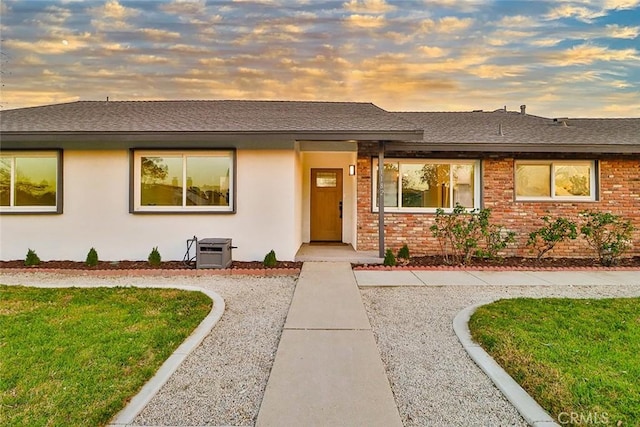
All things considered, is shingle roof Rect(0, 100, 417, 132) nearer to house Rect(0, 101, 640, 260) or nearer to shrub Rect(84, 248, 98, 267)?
house Rect(0, 101, 640, 260)

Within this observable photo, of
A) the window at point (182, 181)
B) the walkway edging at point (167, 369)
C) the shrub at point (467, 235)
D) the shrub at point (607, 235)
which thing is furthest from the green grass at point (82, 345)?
the shrub at point (607, 235)

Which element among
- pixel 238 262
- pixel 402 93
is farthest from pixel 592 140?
pixel 238 262

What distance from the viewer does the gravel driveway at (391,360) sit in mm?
2504

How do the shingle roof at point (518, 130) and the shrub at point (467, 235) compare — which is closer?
the shrub at point (467, 235)

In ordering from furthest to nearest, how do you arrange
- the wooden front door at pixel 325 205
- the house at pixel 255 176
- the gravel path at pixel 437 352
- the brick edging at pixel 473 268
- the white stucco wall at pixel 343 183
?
the wooden front door at pixel 325 205, the white stucco wall at pixel 343 183, the house at pixel 255 176, the brick edging at pixel 473 268, the gravel path at pixel 437 352

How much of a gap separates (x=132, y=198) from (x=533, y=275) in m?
9.02

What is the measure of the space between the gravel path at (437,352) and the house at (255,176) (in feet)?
9.23

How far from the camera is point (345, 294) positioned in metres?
5.45

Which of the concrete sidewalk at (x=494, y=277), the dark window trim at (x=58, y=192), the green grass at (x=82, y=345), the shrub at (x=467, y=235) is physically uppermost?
the dark window trim at (x=58, y=192)

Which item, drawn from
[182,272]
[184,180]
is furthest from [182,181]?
[182,272]

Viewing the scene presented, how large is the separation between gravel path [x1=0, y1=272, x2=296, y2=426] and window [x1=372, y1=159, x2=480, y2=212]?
450 cm

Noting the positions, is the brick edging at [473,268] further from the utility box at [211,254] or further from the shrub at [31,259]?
the shrub at [31,259]

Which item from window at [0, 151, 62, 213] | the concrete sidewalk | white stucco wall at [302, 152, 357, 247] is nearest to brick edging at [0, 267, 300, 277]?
the concrete sidewalk

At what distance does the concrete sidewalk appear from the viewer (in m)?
6.40
